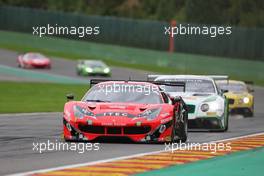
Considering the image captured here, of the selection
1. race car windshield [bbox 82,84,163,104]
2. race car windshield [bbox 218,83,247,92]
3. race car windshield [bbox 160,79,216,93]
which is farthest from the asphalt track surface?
race car windshield [bbox 218,83,247,92]

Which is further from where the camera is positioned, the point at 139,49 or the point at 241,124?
the point at 139,49

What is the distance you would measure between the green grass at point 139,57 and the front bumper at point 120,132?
41348 mm

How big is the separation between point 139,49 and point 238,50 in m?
9.60

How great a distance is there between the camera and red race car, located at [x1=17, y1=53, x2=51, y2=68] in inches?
2562

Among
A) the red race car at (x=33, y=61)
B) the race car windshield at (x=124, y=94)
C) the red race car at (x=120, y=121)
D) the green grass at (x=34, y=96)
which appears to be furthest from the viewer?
the red race car at (x=33, y=61)

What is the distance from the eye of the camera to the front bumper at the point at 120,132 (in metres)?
14.4

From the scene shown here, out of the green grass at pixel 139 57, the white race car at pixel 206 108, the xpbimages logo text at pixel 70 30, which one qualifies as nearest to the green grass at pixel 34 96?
the white race car at pixel 206 108

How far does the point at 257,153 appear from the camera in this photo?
43.5 ft

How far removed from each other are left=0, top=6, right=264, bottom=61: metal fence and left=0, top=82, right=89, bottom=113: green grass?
16.4 m

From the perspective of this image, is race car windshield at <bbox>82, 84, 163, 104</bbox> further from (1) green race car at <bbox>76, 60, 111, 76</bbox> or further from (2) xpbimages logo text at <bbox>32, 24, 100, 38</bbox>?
(2) xpbimages logo text at <bbox>32, 24, 100, 38</bbox>

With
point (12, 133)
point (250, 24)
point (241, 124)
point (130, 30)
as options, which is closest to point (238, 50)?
point (130, 30)

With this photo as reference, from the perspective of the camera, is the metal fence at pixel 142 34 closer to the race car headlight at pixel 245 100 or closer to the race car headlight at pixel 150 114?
the race car headlight at pixel 245 100

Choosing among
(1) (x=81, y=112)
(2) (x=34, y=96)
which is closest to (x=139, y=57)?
(2) (x=34, y=96)

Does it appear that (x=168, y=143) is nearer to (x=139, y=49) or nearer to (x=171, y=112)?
(x=171, y=112)
